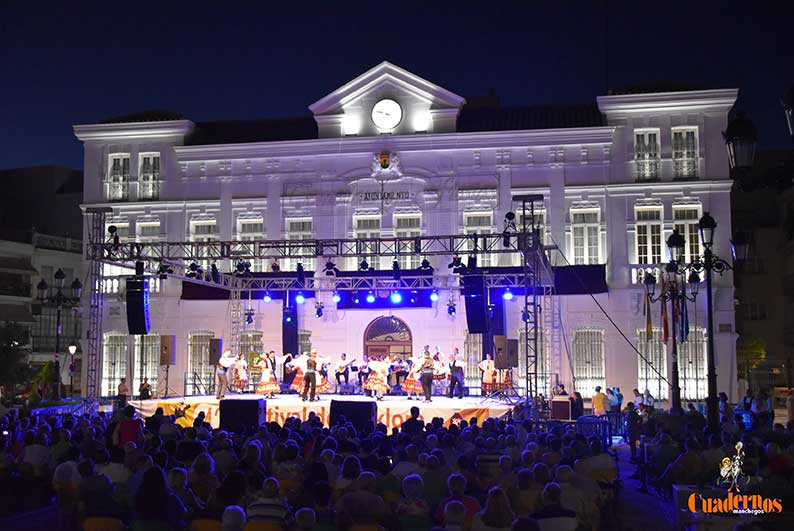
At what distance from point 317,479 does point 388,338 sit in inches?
939

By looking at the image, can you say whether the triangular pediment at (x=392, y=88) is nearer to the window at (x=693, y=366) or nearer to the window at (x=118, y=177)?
the window at (x=118, y=177)

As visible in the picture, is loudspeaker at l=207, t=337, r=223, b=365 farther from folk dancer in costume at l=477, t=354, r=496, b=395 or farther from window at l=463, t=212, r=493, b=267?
window at l=463, t=212, r=493, b=267

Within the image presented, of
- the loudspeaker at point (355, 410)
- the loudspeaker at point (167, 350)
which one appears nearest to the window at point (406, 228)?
the loudspeaker at point (167, 350)

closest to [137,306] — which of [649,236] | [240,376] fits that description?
[240,376]

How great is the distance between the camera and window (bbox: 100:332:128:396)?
3603 centimetres

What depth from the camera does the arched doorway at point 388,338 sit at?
111 ft

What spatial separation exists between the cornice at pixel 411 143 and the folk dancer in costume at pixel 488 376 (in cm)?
888

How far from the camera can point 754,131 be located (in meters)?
8.08

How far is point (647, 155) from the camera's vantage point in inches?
1315

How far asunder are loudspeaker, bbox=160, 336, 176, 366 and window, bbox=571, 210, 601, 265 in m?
15.6

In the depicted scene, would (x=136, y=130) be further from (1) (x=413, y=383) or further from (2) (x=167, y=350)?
→ (1) (x=413, y=383)

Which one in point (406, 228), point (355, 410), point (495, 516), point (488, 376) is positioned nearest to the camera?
point (495, 516)

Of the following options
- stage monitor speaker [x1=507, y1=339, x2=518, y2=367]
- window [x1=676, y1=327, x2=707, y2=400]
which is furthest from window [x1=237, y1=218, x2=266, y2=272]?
window [x1=676, y1=327, x2=707, y2=400]

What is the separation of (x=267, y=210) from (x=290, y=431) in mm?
21696
